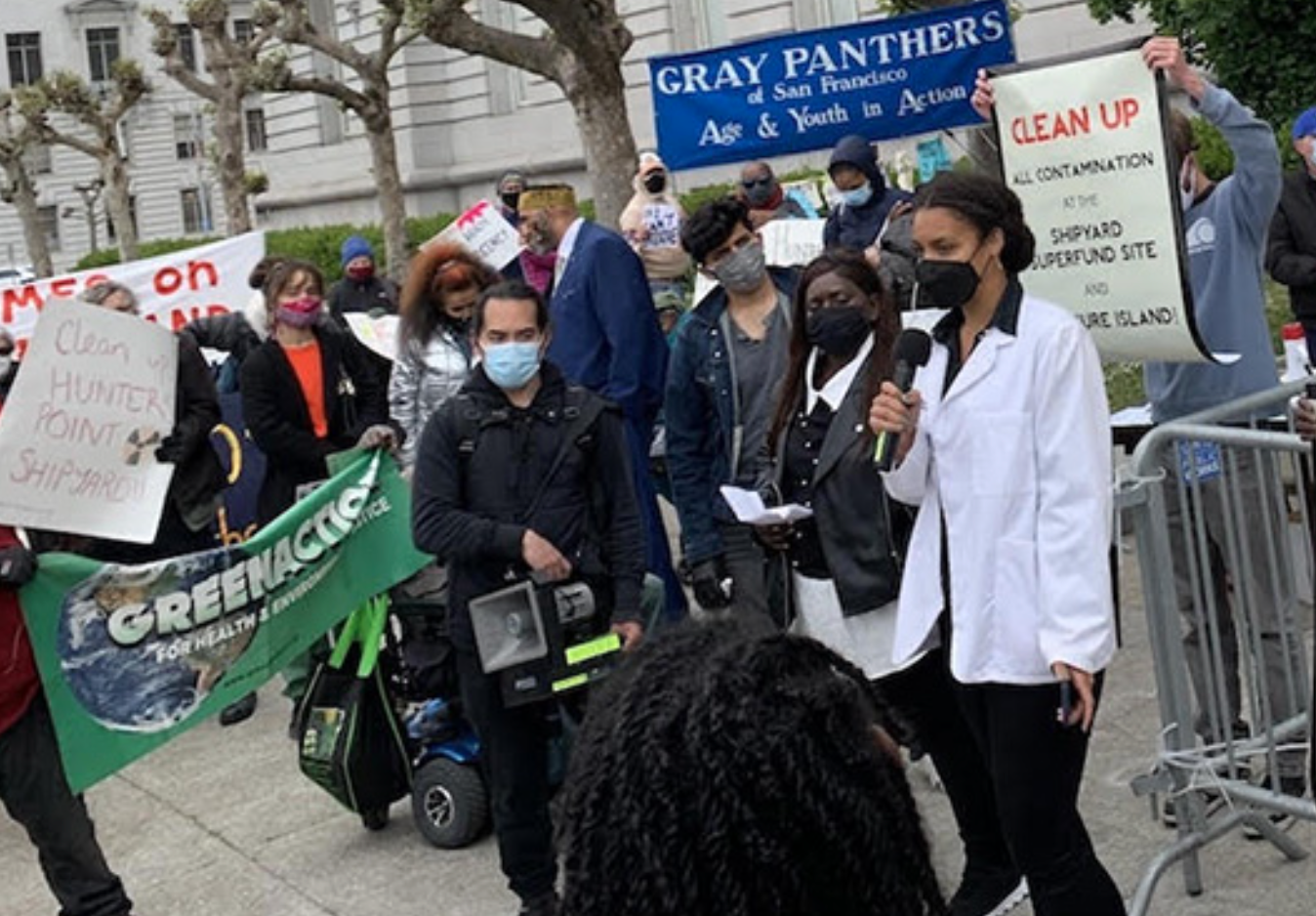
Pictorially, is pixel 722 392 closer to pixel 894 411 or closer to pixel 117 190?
pixel 894 411

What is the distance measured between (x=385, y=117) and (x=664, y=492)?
21734mm

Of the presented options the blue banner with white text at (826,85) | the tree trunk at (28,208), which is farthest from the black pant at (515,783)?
the tree trunk at (28,208)

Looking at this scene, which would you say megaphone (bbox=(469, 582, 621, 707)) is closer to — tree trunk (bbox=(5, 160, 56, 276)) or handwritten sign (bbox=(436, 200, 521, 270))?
handwritten sign (bbox=(436, 200, 521, 270))

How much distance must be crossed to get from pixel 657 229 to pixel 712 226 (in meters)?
3.47

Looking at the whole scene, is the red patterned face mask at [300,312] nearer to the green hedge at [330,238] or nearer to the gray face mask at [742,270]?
the gray face mask at [742,270]

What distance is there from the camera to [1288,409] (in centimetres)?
538

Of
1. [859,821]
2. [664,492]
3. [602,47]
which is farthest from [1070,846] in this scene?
[602,47]

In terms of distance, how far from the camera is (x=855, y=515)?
519cm

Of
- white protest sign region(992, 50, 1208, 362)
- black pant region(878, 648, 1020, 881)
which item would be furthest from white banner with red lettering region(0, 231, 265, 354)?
black pant region(878, 648, 1020, 881)

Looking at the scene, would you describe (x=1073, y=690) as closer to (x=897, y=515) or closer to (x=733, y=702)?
(x=897, y=515)

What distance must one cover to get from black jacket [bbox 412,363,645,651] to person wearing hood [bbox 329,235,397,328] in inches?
256

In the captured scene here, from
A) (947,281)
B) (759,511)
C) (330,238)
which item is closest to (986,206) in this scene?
(947,281)

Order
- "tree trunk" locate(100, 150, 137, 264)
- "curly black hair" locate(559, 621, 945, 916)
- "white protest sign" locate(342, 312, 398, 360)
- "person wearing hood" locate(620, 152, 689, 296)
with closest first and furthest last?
1. "curly black hair" locate(559, 621, 945, 916)
2. "white protest sign" locate(342, 312, 398, 360)
3. "person wearing hood" locate(620, 152, 689, 296)
4. "tree trunk" locate(100, 150, 137, 264)

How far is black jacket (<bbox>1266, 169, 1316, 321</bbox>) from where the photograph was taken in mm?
7867
